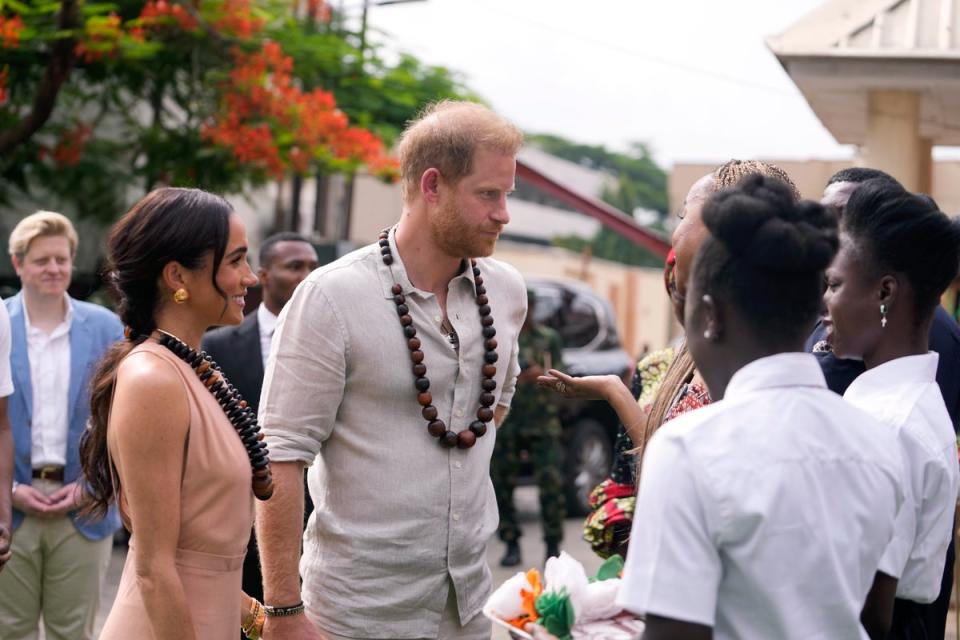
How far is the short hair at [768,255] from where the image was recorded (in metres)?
2.08

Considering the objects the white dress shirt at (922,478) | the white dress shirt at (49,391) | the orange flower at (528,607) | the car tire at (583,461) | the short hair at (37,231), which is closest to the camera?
the orange flower at (528,607)

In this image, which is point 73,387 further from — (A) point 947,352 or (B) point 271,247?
(A) point 947,352

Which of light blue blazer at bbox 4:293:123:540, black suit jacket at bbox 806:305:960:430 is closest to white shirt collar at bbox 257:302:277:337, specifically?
light blue blazer at bbox 4:293:123:540

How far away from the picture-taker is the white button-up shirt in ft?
6.56

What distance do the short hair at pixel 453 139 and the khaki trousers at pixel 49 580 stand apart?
282 cm

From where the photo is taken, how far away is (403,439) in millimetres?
3332

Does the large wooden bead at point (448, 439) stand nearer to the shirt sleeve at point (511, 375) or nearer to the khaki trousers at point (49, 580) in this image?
the shirt sleeve at point (511, 375)

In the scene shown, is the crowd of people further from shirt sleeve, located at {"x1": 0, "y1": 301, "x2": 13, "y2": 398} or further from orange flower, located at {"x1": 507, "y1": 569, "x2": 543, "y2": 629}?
shirt sleeve, located at {"x1": 0, "y1": 301, "x2": 13, "y2": 398}

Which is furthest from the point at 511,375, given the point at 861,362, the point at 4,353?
the point at 4,353

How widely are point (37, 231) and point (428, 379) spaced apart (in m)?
2.94

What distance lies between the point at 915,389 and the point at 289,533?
1.55 meters

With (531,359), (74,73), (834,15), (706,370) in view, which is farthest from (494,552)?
(706,370)

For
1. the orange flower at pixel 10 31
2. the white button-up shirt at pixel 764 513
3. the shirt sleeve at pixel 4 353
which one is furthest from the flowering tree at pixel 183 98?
the white button-up shirt at pixel 764 513

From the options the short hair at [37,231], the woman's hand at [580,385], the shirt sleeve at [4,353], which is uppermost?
the woman's hand at [580,385]
